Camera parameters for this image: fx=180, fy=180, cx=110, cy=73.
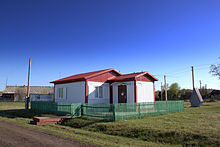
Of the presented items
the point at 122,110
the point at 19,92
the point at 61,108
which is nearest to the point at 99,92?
the point at 61,108

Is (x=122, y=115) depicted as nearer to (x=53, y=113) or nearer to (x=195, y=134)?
(x=195, y=134)

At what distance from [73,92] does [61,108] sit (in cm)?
291

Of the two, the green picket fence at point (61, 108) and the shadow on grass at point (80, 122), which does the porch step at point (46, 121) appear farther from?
the green picket fence at point (61, 108)

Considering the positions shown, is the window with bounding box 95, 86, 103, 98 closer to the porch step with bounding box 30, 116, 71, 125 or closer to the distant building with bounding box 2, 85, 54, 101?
the porch step with bounding box 30, 116, 71, 125

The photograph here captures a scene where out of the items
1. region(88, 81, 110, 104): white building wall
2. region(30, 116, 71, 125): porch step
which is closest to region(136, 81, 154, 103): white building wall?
region(88, 81, 110, 104): white building wall

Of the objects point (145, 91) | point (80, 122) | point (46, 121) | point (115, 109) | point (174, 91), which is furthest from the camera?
point (174, 91)

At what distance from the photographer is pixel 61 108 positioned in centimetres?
1639

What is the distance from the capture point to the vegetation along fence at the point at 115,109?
12.7 meters

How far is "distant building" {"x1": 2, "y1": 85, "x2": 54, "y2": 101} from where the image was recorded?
56781 millimetres

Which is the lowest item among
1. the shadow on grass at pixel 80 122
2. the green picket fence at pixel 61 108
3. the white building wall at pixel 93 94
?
the shadow on grass at pixel 80 122

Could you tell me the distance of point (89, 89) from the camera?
58.0 ft

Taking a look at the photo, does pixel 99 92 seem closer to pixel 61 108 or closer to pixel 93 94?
pixel 93 94

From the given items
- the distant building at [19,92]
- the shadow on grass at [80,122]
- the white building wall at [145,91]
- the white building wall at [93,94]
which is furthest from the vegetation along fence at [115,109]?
the distant building at [19,92]

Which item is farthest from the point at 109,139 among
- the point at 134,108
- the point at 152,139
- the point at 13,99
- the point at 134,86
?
the point at 13,99
